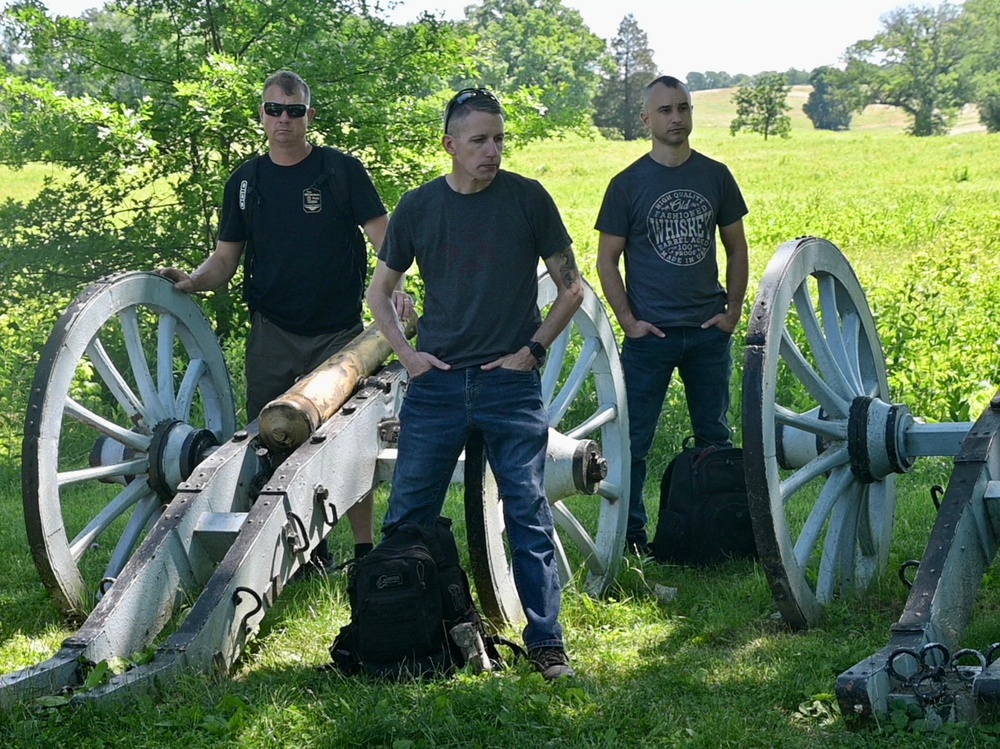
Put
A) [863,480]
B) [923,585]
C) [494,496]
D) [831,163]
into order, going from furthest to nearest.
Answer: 1. [831,163]
2. [863,480]
3. [494,496]
4. [923,585]

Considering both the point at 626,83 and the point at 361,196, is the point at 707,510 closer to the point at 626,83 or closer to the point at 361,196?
the point at 361,196

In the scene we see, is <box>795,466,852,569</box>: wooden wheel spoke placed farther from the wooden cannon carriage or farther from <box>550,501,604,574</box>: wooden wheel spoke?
<box>550,501,604,574</box>: wooden wheel spoke

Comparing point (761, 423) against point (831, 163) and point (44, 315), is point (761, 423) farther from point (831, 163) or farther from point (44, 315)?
point (831, 163)

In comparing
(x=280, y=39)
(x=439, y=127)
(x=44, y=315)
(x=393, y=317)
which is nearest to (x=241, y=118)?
(x=280, y=39)

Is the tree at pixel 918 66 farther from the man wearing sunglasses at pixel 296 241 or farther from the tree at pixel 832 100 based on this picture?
the man wearing sunglasses at pixel 296 241

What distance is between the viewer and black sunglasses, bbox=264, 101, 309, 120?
5371mm

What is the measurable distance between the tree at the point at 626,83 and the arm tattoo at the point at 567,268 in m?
71.3

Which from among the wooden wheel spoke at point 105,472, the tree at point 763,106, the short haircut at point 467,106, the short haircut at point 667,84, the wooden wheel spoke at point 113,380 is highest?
the tree at point 763,106

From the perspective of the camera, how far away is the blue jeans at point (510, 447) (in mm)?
4477

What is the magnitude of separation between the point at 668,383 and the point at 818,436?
3.14ft

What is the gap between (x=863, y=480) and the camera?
526 cm

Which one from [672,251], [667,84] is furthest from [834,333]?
[667,84]

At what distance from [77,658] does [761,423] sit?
2.31m

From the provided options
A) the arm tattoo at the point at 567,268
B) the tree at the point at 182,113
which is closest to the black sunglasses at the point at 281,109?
the arm tattoo at the point at 567,268
